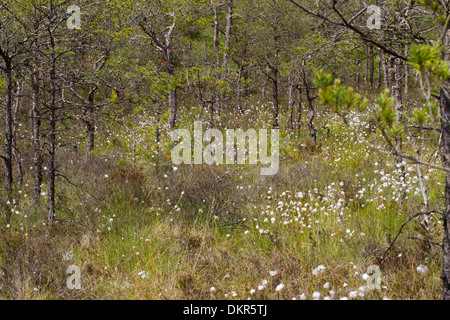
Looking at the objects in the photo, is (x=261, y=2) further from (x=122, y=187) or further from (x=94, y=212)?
(x=94, y=212)

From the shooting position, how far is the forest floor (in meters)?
3.56

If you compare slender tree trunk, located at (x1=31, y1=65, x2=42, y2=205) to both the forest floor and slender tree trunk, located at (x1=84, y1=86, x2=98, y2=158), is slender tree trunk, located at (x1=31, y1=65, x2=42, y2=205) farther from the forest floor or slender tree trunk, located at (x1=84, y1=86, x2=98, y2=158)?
slender tree trunk, located at (x1=84, y1=86, x2=98, y2=158)

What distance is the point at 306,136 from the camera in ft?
35.5

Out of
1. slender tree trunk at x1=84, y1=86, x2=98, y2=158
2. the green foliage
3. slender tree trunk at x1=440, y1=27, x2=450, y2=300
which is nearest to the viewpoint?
the green foliage

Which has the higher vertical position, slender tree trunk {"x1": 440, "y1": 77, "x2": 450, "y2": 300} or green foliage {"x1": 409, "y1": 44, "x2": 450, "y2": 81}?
green foliage {"x1": 409, "y1": 44, "x2": 450, "y2": 81}

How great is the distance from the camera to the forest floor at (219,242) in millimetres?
3561

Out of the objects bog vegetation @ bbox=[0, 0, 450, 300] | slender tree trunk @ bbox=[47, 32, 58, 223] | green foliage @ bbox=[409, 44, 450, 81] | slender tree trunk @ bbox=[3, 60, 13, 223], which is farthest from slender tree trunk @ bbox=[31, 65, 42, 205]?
green foliage @ bbox=[409, 44, 450, 81]

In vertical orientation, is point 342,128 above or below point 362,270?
above

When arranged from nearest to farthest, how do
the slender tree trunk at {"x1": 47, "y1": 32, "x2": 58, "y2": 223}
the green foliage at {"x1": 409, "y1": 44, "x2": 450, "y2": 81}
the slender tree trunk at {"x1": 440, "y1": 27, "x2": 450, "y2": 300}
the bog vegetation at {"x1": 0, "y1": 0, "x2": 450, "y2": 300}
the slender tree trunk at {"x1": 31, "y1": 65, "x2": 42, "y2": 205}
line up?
the green foliage at {"x1": 409, "y1": 44, "x2": 450, "y2": 81} → the slender tree trunk at {"x1": 440, "y1": 27, "x2": 450, "y2": 300} → the bog vegetation at {"x1": 0, "y1": 0, "x2": 450, "y2": 300} → the slender tree trunk at {"x1": 47, "y1": 32, "x2": 58, "y2": 223} → the slender tree trunk at {"x1": 31, "y1": 65, "x2": 42, "y2": 205}

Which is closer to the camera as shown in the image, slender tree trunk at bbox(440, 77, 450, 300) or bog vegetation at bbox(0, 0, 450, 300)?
slender tree trunk at bbox(440, 77, 450, 300)

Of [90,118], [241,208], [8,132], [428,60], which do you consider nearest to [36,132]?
[8,132]

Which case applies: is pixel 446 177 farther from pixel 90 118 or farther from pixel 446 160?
pixel 90 118

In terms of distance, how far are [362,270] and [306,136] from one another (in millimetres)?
7422
